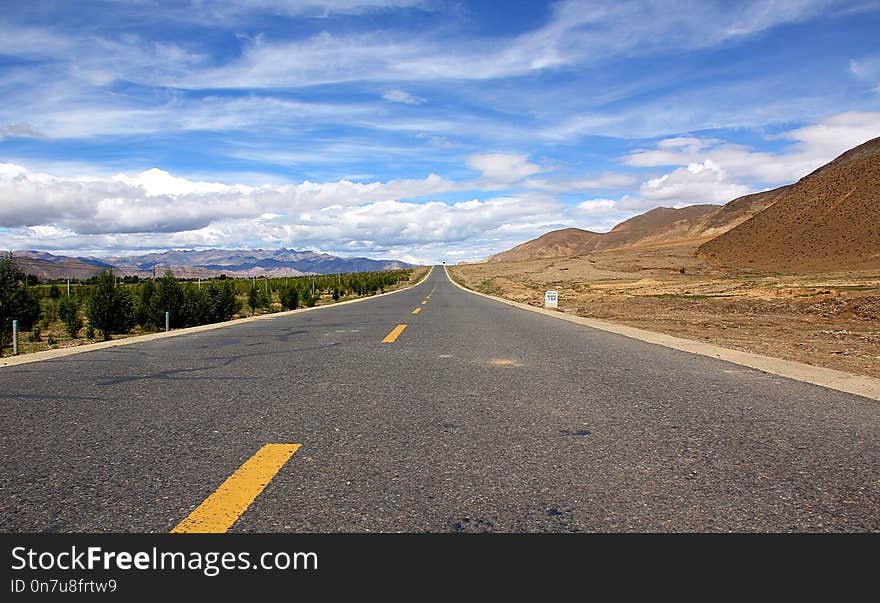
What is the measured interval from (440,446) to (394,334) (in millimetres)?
7991

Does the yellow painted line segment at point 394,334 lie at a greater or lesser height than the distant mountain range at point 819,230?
lesser

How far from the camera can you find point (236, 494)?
330cm

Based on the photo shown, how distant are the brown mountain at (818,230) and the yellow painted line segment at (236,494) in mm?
53905

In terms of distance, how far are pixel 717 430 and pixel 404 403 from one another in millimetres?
2770

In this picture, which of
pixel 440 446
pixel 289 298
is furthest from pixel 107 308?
pixel 440 446

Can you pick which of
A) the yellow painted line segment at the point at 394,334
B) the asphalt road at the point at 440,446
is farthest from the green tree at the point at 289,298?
the asphalt road at the point at 440,446

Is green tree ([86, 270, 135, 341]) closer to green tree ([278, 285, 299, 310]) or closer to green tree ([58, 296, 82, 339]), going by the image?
green tree ([58, 296, 82, 339])

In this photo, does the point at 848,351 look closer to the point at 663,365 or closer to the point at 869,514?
the point at 663,365

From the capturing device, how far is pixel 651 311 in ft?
77.6

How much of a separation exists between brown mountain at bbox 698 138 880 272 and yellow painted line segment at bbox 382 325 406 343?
1837 inches

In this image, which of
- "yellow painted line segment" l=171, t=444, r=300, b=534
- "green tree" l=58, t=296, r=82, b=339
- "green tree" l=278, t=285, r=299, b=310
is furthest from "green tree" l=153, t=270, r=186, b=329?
"yellow painted line segment" l=171, t=444, r=300, b=534

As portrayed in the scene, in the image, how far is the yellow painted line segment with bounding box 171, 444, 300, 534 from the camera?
115 inches

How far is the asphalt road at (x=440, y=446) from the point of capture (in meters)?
3.10

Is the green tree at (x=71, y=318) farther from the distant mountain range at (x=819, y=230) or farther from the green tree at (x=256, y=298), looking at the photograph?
the distant mountain range at (x=819, y=230)
